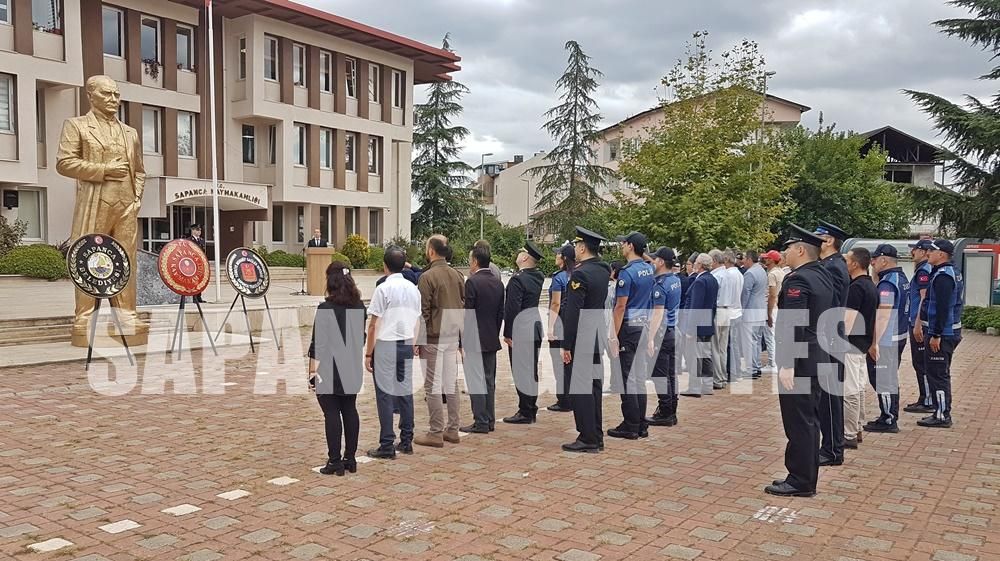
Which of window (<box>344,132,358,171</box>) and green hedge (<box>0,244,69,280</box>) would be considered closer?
green hedge (<box>0,244,69,280</box>)

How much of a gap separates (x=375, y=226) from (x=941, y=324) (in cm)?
3076

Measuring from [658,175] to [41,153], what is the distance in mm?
19155

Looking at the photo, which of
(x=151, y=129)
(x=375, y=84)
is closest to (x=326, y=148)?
(x=375, y=84)

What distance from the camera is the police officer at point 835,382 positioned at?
21.4ft

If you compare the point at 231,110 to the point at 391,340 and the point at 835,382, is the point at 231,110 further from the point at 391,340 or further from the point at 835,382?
the point at 835,382

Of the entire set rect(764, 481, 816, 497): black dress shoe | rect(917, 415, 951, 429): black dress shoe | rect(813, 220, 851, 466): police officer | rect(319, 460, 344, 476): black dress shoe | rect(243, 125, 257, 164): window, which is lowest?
rect(917, 415, 951, 429): black dress shoe

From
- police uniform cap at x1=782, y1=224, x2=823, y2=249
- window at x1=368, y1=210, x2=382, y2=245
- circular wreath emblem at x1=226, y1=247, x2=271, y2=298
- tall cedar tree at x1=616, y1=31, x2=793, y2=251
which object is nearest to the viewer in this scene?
police uniform cap at x1=782, y1=224, x2=823, y2=249

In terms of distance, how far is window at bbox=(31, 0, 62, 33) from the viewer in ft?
77.9

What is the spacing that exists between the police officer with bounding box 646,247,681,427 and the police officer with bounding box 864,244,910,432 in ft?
6.38

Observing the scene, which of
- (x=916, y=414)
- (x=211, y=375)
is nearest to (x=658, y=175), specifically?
(x=916, y=414)

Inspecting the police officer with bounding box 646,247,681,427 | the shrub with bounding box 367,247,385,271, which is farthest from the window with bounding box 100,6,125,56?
the police officer with bounding box 646,247,681,427

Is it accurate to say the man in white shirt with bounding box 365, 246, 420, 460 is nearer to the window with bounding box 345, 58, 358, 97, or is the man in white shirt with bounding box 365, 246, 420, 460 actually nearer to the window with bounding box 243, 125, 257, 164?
the window with bounding box 243, 125, 257, 164

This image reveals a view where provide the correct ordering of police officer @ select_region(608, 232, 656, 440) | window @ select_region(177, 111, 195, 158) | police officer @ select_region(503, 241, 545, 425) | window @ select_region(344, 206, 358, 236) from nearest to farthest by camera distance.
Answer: police officer @ select_region(608, 232, 656, 440) → police officer @ select_region(503, 241, 545, 425) → window @ select_region(177, 111, 195, 158) → window @ select_region(344, 206, 358, 236)

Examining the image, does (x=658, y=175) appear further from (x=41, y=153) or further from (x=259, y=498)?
(x=41, y=153)
